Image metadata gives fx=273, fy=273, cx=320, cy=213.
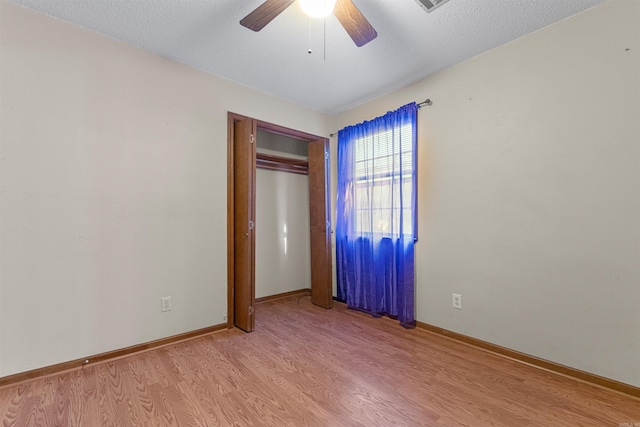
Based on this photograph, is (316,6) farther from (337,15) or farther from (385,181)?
(385,181)

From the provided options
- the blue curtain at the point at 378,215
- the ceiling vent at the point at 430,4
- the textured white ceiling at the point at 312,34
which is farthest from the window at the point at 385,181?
the ceiling vent at the point at 430,4

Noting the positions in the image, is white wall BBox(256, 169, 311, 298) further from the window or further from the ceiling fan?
the ceiling fan

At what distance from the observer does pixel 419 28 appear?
6.31 feet

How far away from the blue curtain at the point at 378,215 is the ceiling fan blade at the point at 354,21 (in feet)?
3.91

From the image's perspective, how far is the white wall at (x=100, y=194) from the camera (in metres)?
1.72

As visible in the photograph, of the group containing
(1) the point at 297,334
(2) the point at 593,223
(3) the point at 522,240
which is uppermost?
(2) the point at 593,223

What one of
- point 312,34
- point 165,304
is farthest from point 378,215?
point 165,304

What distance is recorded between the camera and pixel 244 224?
8.43 ft

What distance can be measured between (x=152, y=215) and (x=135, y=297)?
646 mm

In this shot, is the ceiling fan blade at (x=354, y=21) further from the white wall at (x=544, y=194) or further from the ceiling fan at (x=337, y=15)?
the white wall at (x=544, y=194)

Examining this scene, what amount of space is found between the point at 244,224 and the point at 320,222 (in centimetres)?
105

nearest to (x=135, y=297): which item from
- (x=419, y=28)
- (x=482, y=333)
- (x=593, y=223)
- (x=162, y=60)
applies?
(x=162, y=60)

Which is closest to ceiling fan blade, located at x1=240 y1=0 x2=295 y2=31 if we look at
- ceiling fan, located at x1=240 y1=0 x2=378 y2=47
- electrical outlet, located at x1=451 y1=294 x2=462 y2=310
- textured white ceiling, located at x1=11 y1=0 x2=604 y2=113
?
ceiling fan, located at x1=240 y1=0 x2=378 y2=47

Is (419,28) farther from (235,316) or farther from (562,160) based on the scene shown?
(235,316)
